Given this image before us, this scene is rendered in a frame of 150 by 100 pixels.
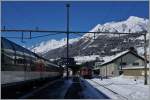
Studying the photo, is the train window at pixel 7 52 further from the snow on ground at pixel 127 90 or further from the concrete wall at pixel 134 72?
the concrete wall at pixel 134 72

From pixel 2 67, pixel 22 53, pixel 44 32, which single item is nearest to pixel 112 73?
pixel 44 32

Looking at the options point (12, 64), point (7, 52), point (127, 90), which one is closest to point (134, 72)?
point (127, 90)

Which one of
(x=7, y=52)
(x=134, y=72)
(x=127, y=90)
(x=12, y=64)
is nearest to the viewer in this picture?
(x=7, y=52)

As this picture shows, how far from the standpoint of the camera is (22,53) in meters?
26.4

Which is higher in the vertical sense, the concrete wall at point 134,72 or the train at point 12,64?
the train at point 12,64

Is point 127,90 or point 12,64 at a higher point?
point 12,64

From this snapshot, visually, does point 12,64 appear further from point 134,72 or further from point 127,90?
point 134,72

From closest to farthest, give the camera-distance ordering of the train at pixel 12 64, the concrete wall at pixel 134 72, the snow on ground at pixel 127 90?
1. the train at pixel 12 64
2. the snow on ground at pixel 127 90
3. the concrete wall at pixel 134 72

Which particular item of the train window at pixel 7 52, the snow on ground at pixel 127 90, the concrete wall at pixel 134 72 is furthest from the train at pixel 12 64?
the concrete wall at pixel 134 72

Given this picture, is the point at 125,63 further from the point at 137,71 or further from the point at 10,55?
the point at 10,55

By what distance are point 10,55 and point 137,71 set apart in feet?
157

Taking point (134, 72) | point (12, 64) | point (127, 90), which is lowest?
point (127, 90)

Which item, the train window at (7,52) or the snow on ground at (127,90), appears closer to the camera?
the train window at (7,52)

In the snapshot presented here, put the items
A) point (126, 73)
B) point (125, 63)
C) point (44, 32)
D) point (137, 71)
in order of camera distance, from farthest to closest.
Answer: point (125, 63), point (126, 73), point (137, 71), point (44, 32)
